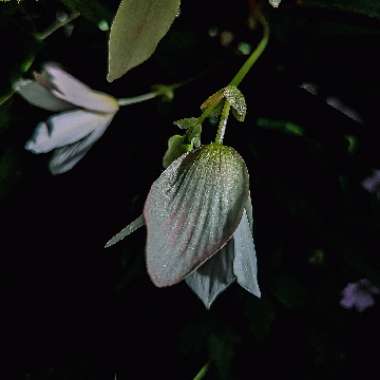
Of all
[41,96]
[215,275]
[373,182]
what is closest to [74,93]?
[41,96]

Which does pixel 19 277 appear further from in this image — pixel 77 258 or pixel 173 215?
pixel 173 215

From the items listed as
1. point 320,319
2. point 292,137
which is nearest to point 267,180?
point 292,137

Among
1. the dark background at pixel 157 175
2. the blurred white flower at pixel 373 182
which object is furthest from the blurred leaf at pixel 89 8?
the blurred white flower at pixel 373 182

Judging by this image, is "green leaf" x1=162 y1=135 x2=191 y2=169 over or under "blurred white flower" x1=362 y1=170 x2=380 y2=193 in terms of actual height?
over

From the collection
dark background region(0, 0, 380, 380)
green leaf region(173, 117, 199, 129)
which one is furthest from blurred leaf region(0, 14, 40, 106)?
green leaf region(173, 117, 199, 129)

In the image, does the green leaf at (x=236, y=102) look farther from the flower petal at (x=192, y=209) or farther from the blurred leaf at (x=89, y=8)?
the blurred leaf at (x=89, y=8)

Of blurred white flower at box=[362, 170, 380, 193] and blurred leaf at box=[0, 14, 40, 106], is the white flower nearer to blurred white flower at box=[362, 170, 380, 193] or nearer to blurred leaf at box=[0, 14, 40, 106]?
blurred leaf at box=[0, 14, 40, 106]
